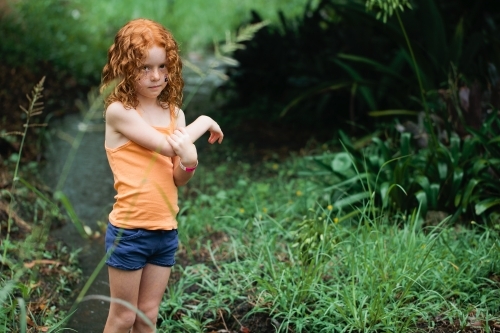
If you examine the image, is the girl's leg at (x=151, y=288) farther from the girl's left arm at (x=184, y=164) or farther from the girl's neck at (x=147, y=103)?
the girl's neck at (x=147, y=103)

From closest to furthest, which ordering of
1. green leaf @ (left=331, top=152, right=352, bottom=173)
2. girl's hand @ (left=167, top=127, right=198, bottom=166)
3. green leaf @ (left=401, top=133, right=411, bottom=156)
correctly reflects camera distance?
girl's hand @ (left=167, top=127, right=198, bottom=166), green leaf @ (left=401, top=133, right=411, bottom=156), green leaf @ (left=331, top=152, right=352, bottom=173)

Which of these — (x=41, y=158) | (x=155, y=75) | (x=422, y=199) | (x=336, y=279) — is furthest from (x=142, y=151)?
(x=41, y=158)

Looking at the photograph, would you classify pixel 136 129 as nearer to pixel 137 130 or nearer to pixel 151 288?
pixel 137 130

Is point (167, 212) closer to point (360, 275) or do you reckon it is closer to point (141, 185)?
point (141, 185)

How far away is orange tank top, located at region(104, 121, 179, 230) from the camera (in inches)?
101

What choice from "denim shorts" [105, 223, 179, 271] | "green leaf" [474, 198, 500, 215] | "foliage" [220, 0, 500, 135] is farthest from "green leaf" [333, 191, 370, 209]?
"denim shorts" [105, 223, 179, 271]

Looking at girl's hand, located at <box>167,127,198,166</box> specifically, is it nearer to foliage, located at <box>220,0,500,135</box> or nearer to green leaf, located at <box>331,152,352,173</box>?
green leaf, located at <box>331,152,352,173</box>

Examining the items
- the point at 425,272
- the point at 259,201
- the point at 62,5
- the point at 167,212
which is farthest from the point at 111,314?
the point at 62,5

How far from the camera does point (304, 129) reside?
258 inches

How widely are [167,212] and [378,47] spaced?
4.08m

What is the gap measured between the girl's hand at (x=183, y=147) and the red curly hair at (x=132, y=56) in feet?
0.67

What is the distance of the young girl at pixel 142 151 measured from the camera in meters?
2.53

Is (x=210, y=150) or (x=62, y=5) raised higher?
(x=62, y=5)

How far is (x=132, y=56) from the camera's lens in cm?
252
